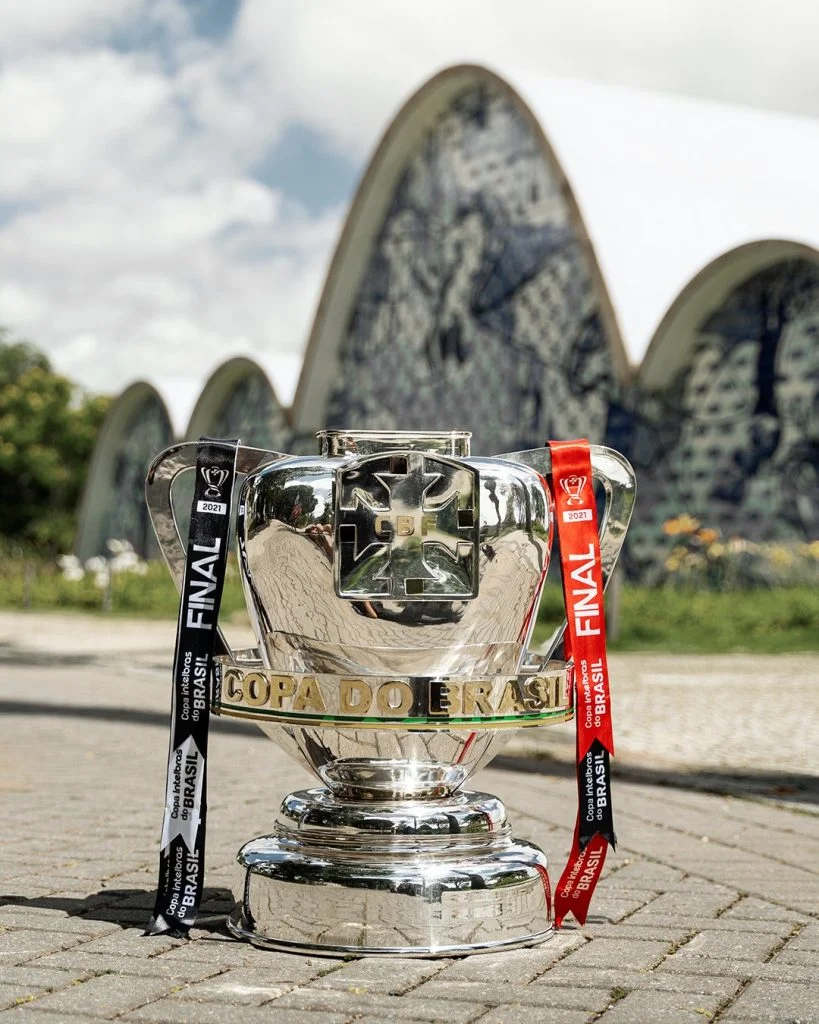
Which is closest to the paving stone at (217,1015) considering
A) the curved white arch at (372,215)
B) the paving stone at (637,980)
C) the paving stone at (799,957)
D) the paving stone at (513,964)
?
the paving stone at (513,964)

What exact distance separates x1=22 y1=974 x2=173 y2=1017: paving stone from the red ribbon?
1237 millimetres

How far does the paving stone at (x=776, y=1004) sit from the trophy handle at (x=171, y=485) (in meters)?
1.65

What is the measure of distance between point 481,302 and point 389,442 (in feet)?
72.7

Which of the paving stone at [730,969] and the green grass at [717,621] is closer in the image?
the paving stone at [730,969]

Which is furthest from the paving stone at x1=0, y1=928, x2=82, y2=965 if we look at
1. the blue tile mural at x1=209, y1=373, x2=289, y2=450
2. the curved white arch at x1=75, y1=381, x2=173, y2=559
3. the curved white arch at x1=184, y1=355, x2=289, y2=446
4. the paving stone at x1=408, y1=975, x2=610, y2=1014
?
the curved white arch at x1=75, y1=381, x2=173, y2=559

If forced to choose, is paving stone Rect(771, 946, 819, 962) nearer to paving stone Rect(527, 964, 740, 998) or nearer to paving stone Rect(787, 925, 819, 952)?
paving stone Rect(787, 925, 819, 952)

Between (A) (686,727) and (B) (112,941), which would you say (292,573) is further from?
(A) (686,727)

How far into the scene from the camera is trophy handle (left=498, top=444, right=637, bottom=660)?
4.23 meters

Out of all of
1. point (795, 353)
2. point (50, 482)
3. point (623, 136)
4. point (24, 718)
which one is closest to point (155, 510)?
point (24, 718)

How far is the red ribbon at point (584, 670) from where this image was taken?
4047 millimetres

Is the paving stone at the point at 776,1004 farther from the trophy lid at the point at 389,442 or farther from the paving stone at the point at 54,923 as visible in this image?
the paving stone at the point at 54,923

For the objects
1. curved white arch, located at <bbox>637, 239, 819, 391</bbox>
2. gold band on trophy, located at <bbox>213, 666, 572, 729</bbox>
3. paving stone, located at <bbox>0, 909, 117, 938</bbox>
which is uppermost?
curved white arch, located at <bbox>637, 239, 819, 391</bbox>

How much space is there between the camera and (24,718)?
10.1 m

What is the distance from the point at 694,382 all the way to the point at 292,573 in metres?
18.8
